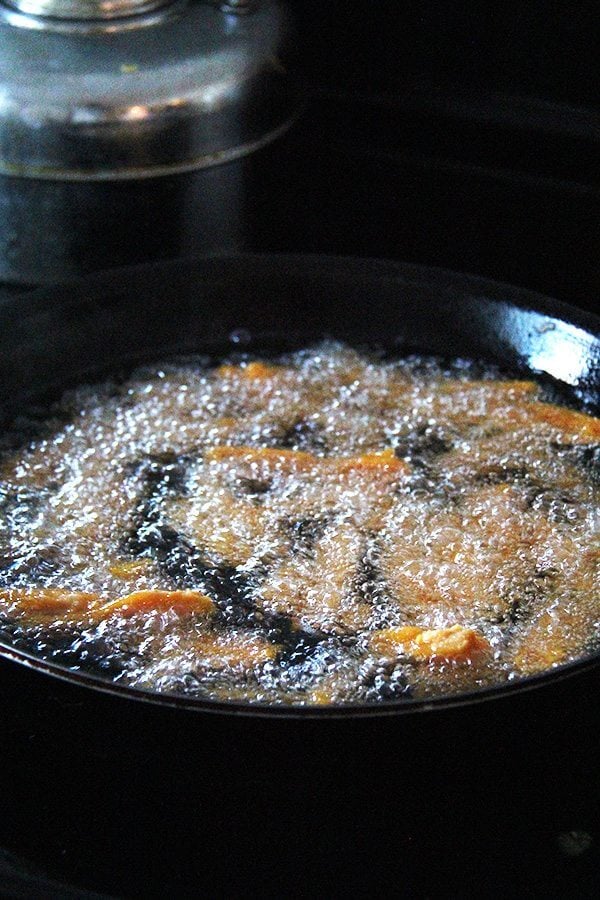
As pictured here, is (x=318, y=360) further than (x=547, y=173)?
No

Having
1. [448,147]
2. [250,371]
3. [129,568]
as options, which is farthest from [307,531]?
[448,147]

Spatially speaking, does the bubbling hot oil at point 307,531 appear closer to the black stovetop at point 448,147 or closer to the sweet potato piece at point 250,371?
the sweet potato piece at point 250,371

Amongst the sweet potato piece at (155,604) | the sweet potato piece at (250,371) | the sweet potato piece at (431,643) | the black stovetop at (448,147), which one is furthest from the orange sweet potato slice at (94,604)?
the black stovetop at (448,147)

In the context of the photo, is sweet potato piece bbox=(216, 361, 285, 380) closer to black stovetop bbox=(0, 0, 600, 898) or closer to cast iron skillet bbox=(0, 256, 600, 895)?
black stovetop bbox=(0, 0, 600, 898)

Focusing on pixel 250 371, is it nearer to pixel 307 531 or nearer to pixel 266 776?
pixel 307 531

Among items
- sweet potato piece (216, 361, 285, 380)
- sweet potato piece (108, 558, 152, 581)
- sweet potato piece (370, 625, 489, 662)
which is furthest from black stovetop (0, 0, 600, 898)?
sweet potato piece (370, 625, 489, 662)

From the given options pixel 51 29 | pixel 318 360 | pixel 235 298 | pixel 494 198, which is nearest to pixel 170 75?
pixel 51 29

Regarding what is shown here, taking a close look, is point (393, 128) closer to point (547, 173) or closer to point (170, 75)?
point (547, 173)
